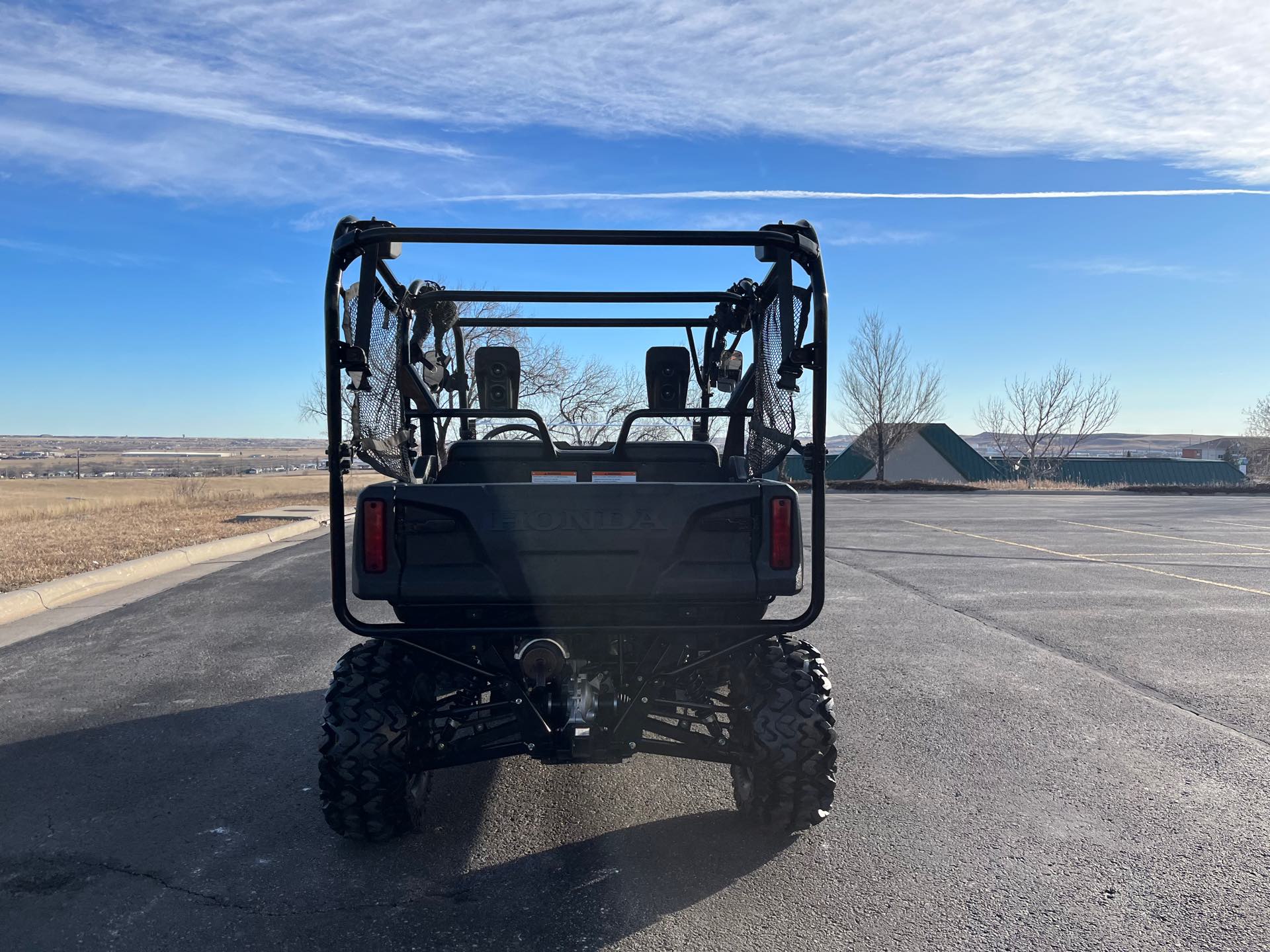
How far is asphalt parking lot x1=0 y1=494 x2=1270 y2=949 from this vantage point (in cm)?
289

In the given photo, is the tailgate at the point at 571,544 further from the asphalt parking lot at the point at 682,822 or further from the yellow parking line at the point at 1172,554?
the yellow parking line at the point at 1172,554

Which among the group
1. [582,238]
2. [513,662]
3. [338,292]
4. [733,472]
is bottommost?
[513,662]

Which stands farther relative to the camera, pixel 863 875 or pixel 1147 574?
pixel 1147 574

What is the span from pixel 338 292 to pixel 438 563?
108 cm

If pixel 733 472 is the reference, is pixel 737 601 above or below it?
below

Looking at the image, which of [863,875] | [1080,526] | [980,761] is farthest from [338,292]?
[1080,526]

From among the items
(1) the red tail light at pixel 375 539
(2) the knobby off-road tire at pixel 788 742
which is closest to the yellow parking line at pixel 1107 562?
(2) the knobby off-road tire at pixel 788 742

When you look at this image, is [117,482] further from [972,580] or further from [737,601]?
[737,601]

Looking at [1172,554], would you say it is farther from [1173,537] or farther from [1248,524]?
[1248,524]

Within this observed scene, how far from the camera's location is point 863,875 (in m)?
3.21

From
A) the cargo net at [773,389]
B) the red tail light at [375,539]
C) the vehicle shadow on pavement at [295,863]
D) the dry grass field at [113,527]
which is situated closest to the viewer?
the vehicle shadow on pavement at [295,863]

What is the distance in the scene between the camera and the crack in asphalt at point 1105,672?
16.1ft

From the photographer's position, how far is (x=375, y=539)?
10.7ft

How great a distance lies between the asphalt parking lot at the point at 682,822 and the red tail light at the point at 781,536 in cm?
113
